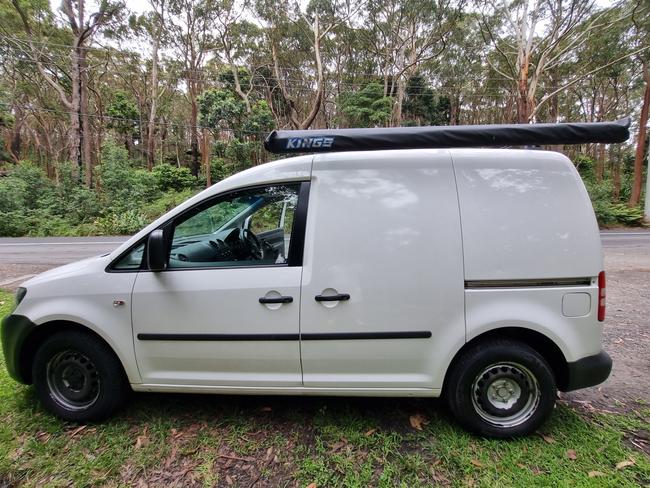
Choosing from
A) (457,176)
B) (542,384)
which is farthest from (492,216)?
(542,384)

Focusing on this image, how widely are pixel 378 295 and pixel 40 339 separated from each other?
2.61 meters

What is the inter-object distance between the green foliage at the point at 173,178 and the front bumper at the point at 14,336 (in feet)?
69.5

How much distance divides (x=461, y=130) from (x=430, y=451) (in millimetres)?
2202

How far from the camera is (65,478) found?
7.43 feet

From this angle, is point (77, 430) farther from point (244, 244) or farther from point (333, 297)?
point (333, 297)

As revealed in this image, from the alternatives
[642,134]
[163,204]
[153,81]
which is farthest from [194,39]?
[642,134]

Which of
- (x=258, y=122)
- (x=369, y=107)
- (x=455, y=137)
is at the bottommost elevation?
(x=455, y=137)

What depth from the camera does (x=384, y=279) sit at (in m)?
2.43

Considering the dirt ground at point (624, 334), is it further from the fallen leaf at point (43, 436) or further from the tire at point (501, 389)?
the fallen leaf at point (43, 436)

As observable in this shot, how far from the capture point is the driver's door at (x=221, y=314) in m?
2.48

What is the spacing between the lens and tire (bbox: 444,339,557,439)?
2479mm

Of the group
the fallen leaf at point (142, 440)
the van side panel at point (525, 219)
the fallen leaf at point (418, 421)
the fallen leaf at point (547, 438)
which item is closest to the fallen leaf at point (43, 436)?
the fallen leaf at point (142, 440)

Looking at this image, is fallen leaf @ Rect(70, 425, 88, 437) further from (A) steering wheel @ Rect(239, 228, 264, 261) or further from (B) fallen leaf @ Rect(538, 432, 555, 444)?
(B) fallen leaf @ Rect(538, 432, 555, 444)

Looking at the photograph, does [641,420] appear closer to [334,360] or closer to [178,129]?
[334,360]
